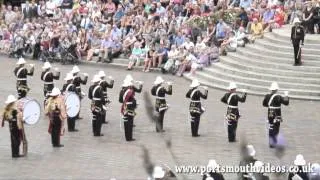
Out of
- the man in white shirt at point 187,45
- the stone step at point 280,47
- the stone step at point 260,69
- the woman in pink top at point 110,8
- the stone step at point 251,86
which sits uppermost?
the woman in pink top at point 110,8

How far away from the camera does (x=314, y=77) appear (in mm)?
21391

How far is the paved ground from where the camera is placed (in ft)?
45.8

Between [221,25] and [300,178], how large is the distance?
15.2 metres

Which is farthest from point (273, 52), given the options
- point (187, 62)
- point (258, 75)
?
point (187, 62)

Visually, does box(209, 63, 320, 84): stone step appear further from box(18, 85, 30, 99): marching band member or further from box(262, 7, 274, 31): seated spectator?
box(18, 85, 30, 99): marching band member

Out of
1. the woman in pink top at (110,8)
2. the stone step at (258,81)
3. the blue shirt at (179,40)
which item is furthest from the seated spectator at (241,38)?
the woman in pink top at (110,8)

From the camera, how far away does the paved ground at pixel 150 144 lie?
1396 cm

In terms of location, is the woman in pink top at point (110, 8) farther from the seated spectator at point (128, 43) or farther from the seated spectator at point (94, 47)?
the seated spectator at point (128, 43)

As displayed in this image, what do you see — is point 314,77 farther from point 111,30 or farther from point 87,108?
point 111,30

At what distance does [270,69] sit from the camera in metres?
22.2

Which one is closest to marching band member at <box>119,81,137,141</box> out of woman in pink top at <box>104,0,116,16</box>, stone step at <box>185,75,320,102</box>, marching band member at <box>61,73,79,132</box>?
marching band member at <box>61,73,79,132</box>

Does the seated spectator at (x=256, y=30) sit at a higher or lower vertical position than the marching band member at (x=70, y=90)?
higher

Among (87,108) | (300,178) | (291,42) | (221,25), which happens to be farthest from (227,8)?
(300,178)

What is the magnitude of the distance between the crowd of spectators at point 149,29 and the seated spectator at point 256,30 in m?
0.03
